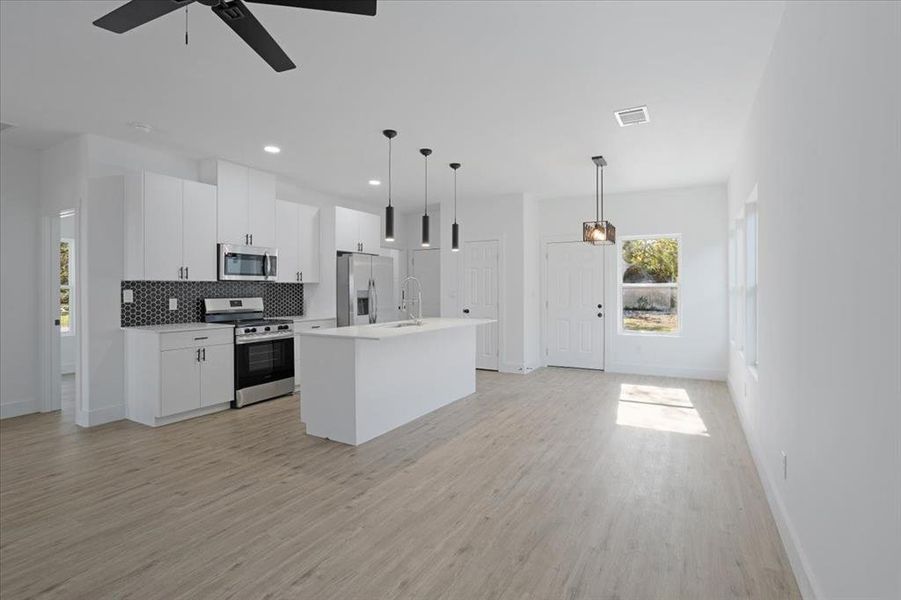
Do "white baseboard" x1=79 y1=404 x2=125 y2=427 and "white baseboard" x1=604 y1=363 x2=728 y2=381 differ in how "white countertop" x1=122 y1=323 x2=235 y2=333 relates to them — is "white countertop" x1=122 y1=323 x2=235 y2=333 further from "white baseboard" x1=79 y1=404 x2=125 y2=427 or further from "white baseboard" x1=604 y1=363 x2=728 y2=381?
"white baseboard" x1=604 y1=363 x2=728 y2=381

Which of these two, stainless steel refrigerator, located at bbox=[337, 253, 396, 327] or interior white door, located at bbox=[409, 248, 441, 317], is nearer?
stainless steel refrigerator, located at bbox=[337, 253, 396, 327]

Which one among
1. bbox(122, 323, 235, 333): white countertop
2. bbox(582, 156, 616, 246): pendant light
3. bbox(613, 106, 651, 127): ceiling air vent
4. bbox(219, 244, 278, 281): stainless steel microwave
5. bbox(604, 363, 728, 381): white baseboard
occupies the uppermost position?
bbox(613, 106, 651, 127): ceiling air vent

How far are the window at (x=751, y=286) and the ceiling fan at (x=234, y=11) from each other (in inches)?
146

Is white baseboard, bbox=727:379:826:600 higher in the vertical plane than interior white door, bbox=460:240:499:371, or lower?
lower

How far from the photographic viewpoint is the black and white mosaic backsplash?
4.91 metres

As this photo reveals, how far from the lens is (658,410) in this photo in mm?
4977

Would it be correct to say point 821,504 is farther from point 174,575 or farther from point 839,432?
point 174,575

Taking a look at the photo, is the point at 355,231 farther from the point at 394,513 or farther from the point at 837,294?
the point at 837,294

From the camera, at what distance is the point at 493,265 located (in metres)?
7.40

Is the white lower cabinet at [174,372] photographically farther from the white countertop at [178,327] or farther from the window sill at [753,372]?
the window sill at [753,372]

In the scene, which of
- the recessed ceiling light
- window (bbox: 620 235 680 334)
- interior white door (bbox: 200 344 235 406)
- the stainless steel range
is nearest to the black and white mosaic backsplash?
the stainless steel range

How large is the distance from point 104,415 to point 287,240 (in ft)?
8.83

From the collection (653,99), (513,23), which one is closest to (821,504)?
(513,23)

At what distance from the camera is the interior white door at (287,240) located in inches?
235
